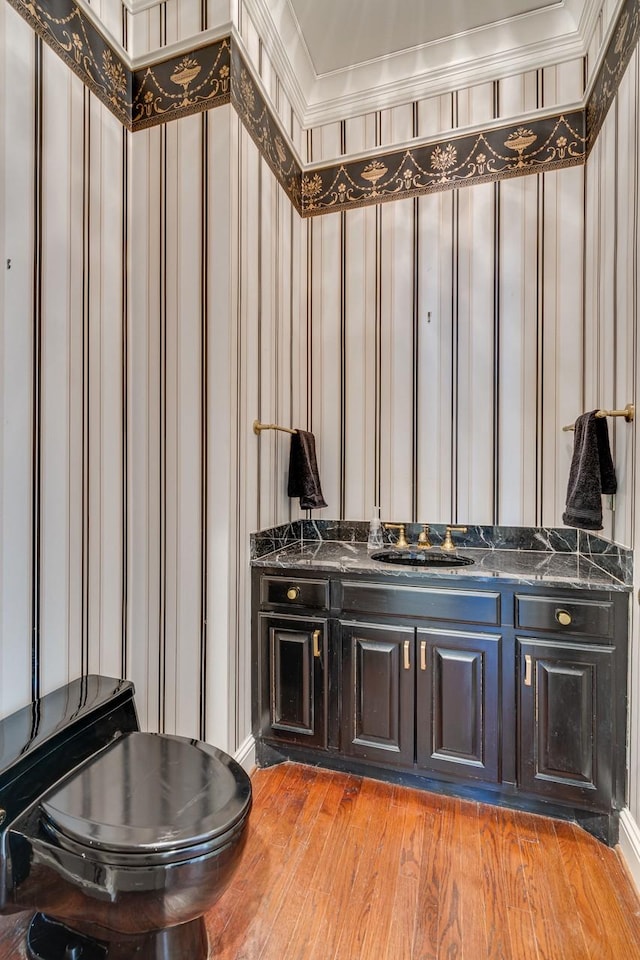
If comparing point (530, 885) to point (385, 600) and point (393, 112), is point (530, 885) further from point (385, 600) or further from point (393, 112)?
point (393, 112)

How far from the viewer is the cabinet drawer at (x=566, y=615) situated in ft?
5.13

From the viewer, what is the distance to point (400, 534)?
2.25 metres

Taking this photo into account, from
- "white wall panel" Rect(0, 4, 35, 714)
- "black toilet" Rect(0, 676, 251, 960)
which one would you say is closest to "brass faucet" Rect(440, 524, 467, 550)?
"black toilet" Rect(0, 676, 251, 960)

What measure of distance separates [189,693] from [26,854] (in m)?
0.75

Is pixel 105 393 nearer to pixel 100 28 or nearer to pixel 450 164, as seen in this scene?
pixel 100 28

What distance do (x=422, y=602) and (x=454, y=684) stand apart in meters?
0.31

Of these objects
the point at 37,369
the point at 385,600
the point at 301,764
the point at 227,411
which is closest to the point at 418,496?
the point at 385,600

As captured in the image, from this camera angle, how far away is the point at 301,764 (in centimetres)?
195

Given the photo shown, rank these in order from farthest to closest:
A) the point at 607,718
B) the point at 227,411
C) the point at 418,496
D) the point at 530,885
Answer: the point at 418,496 < the point at 227,411 < the point at 607,718 < the point at 530,885

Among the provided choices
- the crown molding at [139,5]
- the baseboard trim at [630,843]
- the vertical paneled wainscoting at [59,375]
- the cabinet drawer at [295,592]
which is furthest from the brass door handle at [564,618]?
the crown molding at [139,5]

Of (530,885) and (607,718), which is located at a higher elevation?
(607,718)

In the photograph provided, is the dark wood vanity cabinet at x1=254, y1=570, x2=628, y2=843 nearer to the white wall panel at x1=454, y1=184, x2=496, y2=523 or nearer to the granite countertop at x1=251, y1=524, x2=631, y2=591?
the granite countertop at x1=251, y1=524, x2=631, y2=591

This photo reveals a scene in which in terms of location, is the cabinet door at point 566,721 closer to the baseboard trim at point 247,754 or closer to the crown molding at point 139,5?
Answer: the baseboard trim at point 247,754

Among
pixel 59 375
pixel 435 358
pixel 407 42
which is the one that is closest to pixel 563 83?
pixel 407 42
